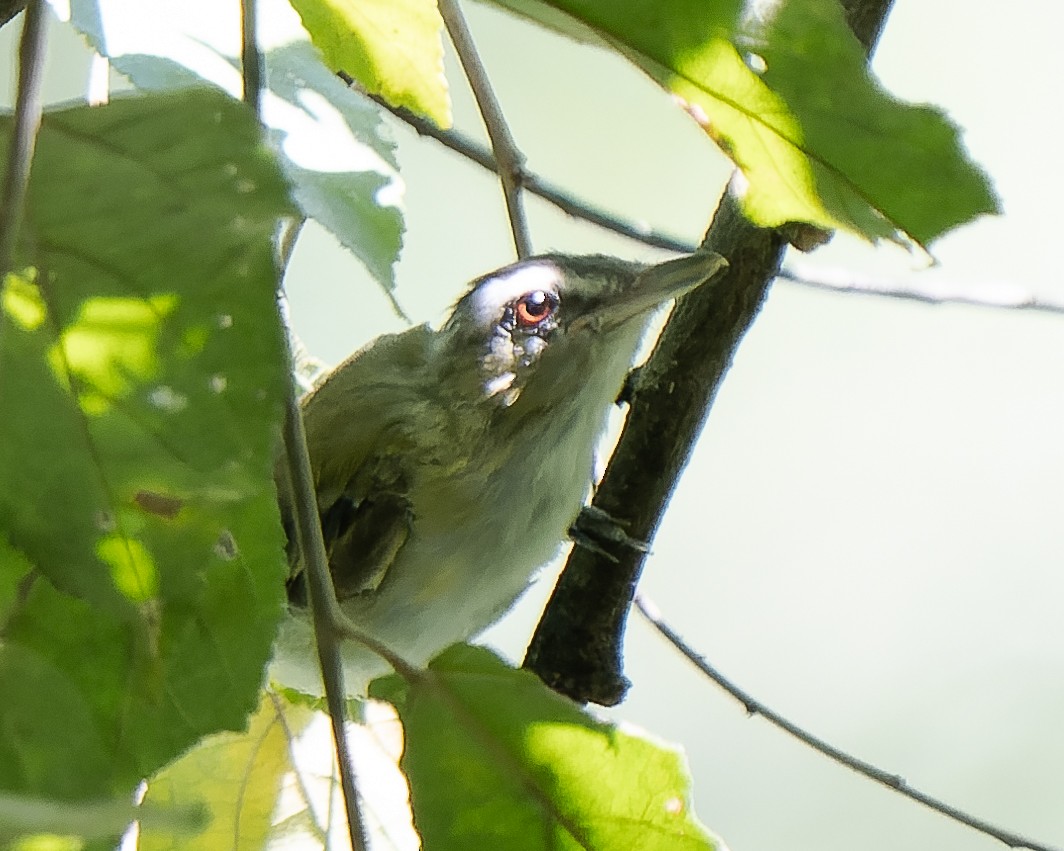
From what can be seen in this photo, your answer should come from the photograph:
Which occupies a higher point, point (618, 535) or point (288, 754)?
point (618, 535)

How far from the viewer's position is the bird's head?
3.22ft

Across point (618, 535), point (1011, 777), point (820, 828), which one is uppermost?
point (618, 535)

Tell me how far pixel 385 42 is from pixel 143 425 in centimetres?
28

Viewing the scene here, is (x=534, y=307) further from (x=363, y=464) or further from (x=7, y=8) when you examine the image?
(x=7, y=8)

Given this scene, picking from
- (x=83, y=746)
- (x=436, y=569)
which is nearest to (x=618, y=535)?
(x=436, y=569)

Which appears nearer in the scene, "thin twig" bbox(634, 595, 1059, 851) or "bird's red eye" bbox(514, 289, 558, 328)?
"thin twig" bbox(634, 595, 1059, 851)

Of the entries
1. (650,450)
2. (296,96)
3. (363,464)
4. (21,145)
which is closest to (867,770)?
(650,450)

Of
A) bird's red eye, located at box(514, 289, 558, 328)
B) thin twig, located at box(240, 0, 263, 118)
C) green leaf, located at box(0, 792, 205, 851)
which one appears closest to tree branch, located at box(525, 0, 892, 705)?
bird's red eye, located at box(514, 289, 558, 328)

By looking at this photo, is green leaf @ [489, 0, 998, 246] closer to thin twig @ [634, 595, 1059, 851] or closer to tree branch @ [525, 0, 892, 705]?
tree branch @ [525, 0, 892, 705]

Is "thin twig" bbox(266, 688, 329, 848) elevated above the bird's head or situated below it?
below

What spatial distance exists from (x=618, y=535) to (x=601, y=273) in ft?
0.80

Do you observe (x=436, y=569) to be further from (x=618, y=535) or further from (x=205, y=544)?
(x=205, y=544)

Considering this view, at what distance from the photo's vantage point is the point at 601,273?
39.3 inches

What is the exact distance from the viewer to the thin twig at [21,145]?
1.16 feet
